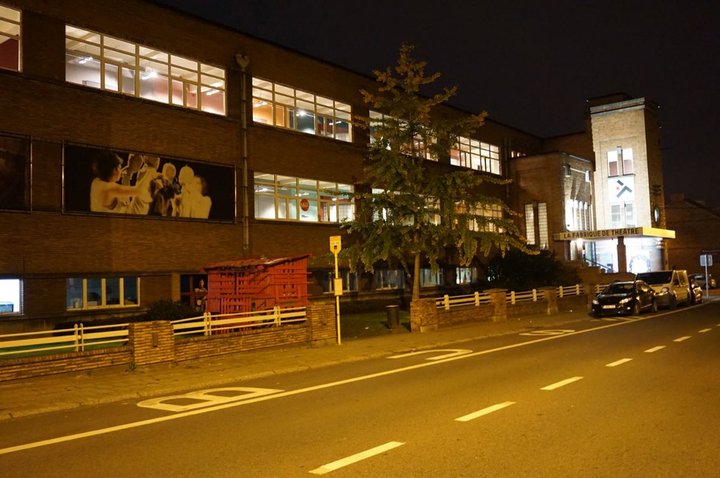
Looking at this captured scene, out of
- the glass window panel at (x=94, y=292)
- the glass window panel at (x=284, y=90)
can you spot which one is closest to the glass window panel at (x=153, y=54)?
the glass window panel at (x=284, y=90)

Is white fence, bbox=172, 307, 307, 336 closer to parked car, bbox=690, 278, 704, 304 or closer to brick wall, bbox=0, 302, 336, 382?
brick wall, bbox=0, 302, 336, 382

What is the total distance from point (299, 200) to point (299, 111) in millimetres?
4043

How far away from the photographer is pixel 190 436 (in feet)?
26.6

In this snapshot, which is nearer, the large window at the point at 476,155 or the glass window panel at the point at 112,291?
the glass window panel at the point at 112,291

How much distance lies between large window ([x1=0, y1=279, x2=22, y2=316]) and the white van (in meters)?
25.6

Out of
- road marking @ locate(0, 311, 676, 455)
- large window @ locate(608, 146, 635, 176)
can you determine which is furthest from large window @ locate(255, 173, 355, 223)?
large window @ locate(608, 146, 635, 176)

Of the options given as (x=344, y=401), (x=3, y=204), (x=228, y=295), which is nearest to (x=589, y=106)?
(x=228, y=295)

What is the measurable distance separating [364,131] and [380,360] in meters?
19.3

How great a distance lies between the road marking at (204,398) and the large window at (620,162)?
157ft

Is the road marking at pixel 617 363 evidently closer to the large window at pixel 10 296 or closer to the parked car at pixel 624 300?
the parked car at pixel 624 300

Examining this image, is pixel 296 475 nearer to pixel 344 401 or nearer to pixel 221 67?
pixel 344 401

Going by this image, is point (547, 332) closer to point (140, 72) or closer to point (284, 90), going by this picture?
point (284, 90)

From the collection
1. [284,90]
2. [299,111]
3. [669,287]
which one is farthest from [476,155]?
[284,90]

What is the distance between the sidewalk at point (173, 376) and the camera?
1112 cm
